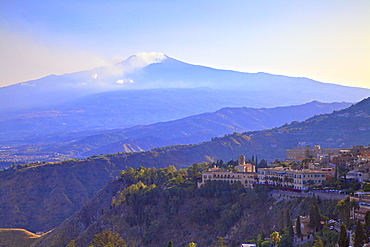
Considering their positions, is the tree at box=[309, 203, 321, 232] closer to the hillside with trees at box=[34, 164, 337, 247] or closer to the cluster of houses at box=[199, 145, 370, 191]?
the hillside with trees at box=[34, 164, 337, 247]

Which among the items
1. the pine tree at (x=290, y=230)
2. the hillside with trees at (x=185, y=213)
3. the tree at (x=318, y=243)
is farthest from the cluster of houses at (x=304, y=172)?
the tree at (x=318, y=243)

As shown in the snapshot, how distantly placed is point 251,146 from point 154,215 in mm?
73968

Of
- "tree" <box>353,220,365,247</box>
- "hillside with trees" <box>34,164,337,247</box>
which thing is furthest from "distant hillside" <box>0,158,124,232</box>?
"tree" <box>353,220,365,247</box>

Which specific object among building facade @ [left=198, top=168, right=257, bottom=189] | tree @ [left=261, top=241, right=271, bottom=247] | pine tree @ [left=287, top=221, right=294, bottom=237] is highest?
building facade @ [left=198, top=168, right=257, bottom=189]

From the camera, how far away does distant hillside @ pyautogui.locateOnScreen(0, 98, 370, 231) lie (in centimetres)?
10156

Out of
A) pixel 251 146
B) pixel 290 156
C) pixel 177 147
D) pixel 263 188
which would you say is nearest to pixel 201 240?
pixel 263 188

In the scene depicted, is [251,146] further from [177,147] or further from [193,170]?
[193,170]

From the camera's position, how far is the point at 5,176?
114312 millimetres

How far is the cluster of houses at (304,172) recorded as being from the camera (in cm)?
5441

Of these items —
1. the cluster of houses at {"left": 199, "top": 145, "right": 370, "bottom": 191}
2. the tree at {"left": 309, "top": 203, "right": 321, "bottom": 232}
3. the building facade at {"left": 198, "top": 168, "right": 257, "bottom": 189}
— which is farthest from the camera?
the building facade at {"left": 198, "top": 168, "right": 257, "bottom": 189}

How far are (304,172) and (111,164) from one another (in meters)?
75.0

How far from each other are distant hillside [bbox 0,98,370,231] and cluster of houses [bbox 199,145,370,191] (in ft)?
135

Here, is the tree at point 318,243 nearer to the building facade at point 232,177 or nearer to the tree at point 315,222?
the tree at point 315,222

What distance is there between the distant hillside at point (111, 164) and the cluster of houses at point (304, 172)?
41.2m
